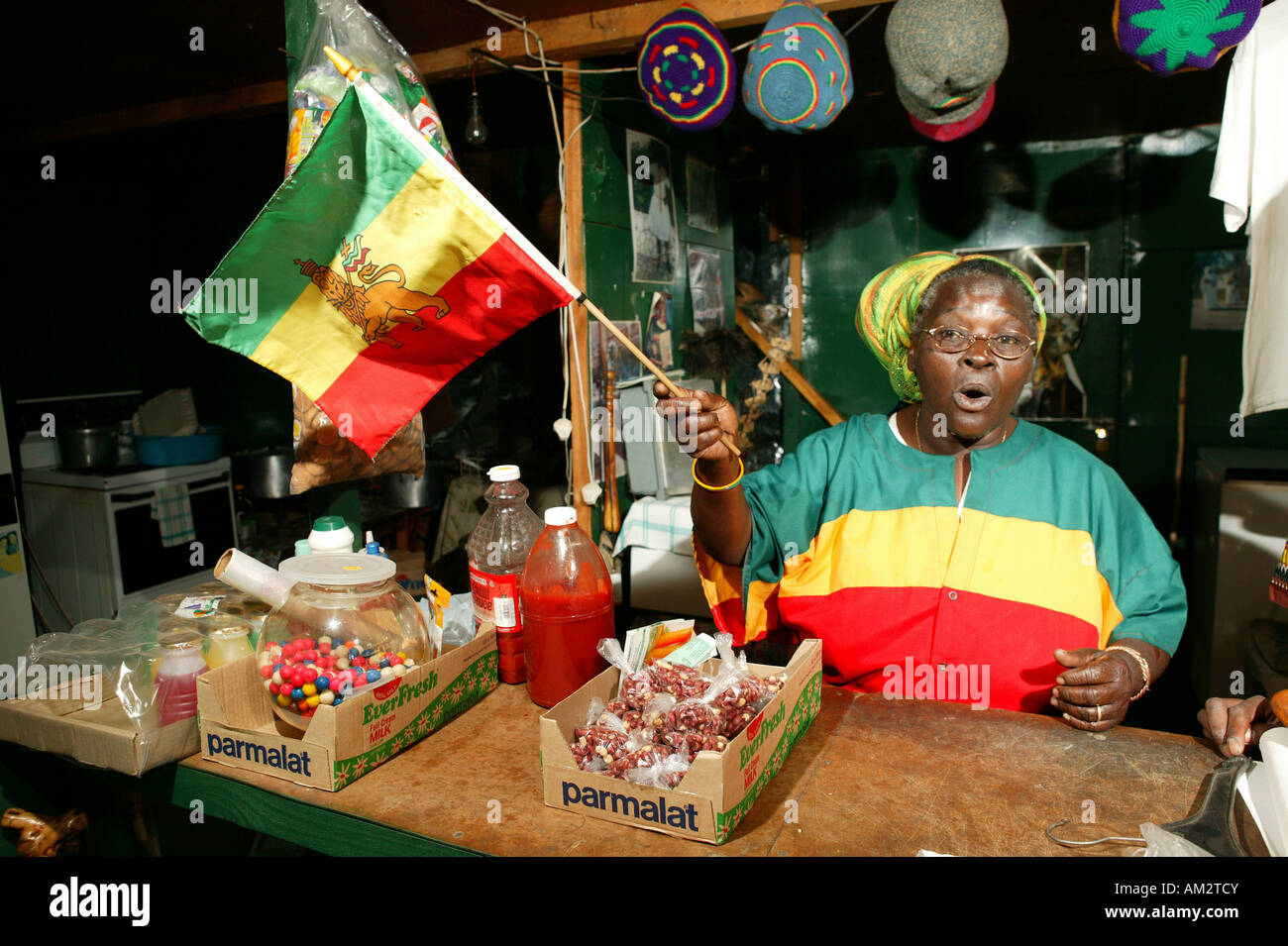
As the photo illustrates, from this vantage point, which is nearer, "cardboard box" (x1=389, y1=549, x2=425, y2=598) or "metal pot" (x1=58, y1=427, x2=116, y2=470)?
"metal pot" (x1=58, y1=427, x2=116, y2=470)

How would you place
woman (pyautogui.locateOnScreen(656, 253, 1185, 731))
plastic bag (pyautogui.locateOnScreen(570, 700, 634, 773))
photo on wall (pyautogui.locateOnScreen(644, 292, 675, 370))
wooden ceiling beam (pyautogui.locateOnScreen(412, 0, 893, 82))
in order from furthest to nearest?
photo on wall (pyautogui.locateOnScreen(644, 292, 675, 370)) < wooden ceiling beam (pyautogui.locateOnScreen(412, 0, 893, 82)) < woman (pyautogui.locateOnScreen(656, 253, 1185, 731)) < plastic bag (pyautogui.locateOnScreen(570, 700, 634, 773))

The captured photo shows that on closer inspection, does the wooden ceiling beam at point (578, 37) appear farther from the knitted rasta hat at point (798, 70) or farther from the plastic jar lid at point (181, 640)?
the plastic jar lid at point (181, 640)

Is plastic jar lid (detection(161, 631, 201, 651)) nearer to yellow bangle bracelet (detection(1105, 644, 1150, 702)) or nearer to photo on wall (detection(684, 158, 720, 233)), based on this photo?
yellow bangle bracelet (detection(1105, 644, 1150, 702))

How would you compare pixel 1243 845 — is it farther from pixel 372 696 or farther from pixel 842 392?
pixel 842 392

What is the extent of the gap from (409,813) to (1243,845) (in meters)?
1.34

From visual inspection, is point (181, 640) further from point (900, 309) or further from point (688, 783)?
point (900, 309)

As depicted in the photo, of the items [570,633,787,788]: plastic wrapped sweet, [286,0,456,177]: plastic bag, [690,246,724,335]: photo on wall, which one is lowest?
[570,633,787,788]: plastic wrapped sweet

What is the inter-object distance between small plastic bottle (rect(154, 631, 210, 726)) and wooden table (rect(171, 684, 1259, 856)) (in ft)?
0.34

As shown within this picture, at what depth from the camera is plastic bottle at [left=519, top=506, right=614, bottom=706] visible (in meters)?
1.75

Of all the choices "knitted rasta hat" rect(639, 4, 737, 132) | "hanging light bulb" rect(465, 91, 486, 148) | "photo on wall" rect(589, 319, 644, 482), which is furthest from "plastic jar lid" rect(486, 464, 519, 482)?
"knitted rasta hat" rect(639, 4, 737, 132)

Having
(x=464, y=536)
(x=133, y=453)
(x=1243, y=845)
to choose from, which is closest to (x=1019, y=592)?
(x=1243, y=845)

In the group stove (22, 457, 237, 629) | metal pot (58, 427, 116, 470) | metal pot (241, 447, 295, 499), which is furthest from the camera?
metal pot (241, 447, 295, 499)

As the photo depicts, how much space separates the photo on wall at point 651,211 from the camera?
4.24 meters

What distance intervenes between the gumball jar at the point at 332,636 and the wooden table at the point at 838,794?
168 millimetres
